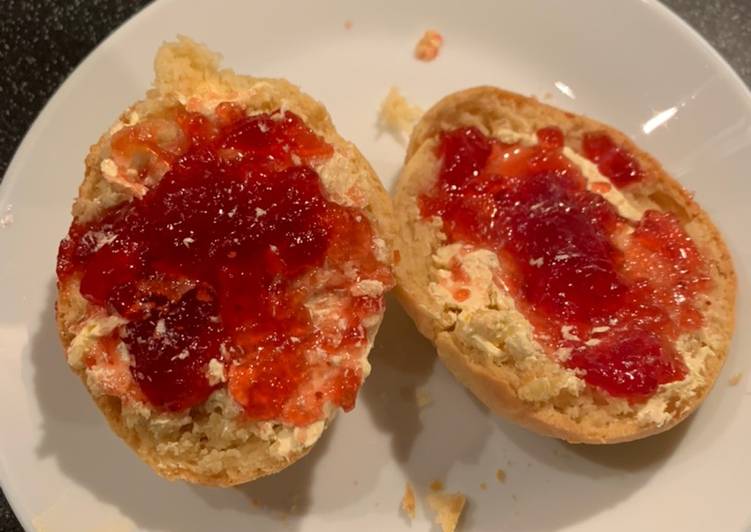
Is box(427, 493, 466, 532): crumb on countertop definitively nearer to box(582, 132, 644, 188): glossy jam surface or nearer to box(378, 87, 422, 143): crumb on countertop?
box(582, 132, 644, 188): glossy jam surface

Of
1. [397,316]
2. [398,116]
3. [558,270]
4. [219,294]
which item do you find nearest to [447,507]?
[397,316]

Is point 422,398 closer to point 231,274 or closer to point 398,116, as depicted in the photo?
point 231,274

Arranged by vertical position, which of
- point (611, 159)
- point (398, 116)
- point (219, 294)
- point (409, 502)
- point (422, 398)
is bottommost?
point (409, 502)

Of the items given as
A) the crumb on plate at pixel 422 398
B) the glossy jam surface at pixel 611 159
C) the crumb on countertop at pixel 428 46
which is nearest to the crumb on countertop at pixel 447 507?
the crumb on plate at pixel 422 398

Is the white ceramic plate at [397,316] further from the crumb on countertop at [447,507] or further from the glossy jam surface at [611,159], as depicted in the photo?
the glossy jam surface at [611,159]

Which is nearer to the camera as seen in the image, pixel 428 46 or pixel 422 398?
pixel 422 398

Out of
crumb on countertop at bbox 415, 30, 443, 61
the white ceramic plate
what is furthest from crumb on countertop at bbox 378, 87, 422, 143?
crumb on countertop at bbox 415, 30, 443, 61

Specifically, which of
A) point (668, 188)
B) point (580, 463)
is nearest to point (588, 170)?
point (668, 188)
